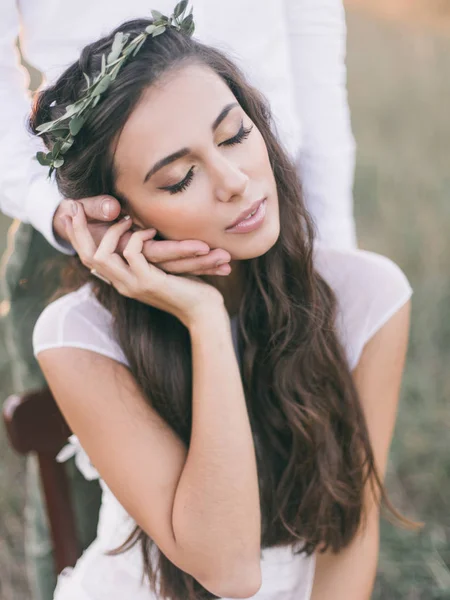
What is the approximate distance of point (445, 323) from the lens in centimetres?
379

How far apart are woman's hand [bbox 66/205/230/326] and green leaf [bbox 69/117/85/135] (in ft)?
0.66

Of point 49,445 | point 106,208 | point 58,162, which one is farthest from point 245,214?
point 49,445

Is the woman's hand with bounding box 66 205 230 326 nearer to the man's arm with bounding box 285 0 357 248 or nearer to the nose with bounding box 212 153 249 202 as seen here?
the nose with bounding box 212 153 249 202

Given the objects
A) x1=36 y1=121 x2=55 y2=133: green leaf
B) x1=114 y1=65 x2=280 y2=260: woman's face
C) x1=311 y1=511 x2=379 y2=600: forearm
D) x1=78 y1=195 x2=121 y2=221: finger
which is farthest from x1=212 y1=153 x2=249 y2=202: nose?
x1=311 y1=511 x2=379 y2=600: forearm

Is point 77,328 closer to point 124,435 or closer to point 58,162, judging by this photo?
point 124,435

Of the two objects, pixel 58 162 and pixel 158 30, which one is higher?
pixel 158 30

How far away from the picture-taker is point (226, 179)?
152cm

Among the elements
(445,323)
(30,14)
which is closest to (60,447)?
(30,14)

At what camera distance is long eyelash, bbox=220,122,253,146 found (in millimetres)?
1572

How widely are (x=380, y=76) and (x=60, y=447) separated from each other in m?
5.93

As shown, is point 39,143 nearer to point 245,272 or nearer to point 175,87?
point 175,87

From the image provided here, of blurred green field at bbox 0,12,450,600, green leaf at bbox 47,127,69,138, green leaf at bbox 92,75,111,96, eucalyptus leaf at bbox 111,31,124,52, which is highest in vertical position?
eucalyptus leaf at bbox 111,31,124,52

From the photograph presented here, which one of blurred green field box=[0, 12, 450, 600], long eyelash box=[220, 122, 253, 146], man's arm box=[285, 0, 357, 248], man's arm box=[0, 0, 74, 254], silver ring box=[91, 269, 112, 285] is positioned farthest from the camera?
blurred green field box=[0, 12, 450, 600]

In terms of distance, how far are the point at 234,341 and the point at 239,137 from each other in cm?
53
